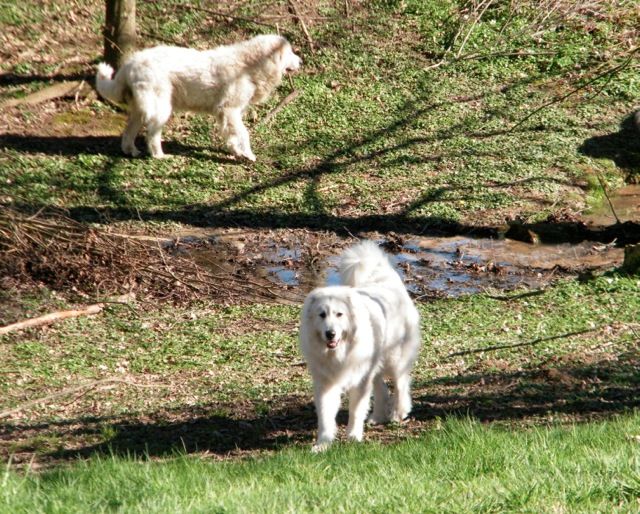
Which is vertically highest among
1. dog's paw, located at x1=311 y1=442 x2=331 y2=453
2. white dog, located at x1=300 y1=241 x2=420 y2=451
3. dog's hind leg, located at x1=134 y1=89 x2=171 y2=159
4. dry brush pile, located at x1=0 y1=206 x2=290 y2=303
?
dog's hind leg, located at x1=134 y1=89 x2=171 y2=159

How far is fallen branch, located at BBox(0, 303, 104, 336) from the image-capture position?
1000cm

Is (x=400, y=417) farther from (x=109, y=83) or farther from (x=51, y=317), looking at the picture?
(x=109, y=83)

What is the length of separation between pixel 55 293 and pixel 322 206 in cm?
492

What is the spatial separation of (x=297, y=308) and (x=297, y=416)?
3328mm

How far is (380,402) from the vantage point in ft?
26.2

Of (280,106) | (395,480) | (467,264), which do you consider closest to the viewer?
(395,480)

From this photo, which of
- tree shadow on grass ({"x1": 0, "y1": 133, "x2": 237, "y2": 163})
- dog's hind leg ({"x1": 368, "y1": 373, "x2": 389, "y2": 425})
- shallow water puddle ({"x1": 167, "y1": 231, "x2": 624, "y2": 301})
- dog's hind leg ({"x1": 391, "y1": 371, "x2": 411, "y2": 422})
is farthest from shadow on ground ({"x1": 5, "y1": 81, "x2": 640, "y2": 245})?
dog's hind leg ({"x1": 391, "y1": 371, "x2": 411, "y2": 422})

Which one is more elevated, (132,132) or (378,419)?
(132,132)

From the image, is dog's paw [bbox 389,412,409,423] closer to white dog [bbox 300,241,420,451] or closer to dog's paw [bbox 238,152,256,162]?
white dog [bbox 300,241,420,451]

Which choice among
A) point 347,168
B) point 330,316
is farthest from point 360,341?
point 347,168

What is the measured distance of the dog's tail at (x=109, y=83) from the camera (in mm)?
15188

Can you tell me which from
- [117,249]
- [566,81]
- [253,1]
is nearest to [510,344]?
[117,249]

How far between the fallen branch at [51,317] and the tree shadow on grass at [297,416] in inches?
93.7

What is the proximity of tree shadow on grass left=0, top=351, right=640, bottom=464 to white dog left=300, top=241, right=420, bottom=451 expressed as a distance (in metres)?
0.30
